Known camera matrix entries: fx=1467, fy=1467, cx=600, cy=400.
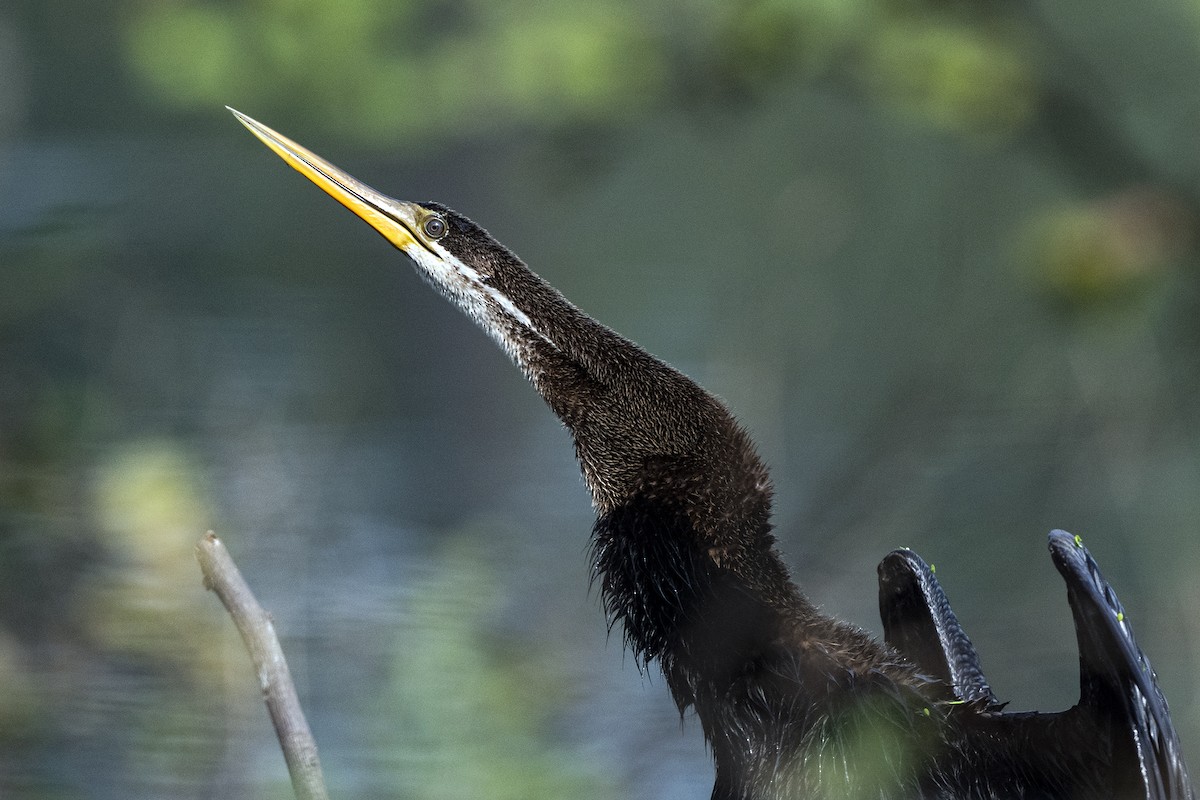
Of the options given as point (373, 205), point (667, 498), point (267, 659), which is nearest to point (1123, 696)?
point (667, 498)

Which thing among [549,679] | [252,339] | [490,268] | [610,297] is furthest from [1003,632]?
[610,297]

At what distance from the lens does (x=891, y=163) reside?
762cm

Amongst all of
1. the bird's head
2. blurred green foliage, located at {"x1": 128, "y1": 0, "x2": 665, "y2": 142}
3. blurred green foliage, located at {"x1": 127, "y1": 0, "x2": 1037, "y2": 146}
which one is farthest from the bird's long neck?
blurred green foliage, located at {"x1": 128, "y1": 0, "x2": 665, "y2": 142}

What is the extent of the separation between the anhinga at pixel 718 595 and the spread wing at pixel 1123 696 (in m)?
0.13

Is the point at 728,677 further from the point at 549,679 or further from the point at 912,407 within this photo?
the point at 912,407

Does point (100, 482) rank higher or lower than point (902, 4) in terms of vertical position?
lower

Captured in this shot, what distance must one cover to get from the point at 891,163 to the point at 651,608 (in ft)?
18.0

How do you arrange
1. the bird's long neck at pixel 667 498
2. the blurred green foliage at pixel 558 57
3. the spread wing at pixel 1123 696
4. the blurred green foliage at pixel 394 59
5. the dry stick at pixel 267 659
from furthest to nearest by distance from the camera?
the blurred green foliage at pixel 394 59, the blurred green foliage at pixel 558 57, the bird's long neck at pixel 667 498, the spread wing at pixel 1123 696, the dry stick at pixel 267 659

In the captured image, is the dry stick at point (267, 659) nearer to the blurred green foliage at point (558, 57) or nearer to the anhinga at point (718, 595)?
the anhinga at point (718, 595)

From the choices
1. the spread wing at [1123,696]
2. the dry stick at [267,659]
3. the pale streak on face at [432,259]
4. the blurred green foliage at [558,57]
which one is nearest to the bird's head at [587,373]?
the pale streak on face at [432,259]

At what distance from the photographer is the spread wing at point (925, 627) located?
8.69 feet

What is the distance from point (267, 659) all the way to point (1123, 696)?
1191mm

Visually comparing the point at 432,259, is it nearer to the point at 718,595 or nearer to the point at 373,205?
the point at 373,205

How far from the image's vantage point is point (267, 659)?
1885 millimetres
